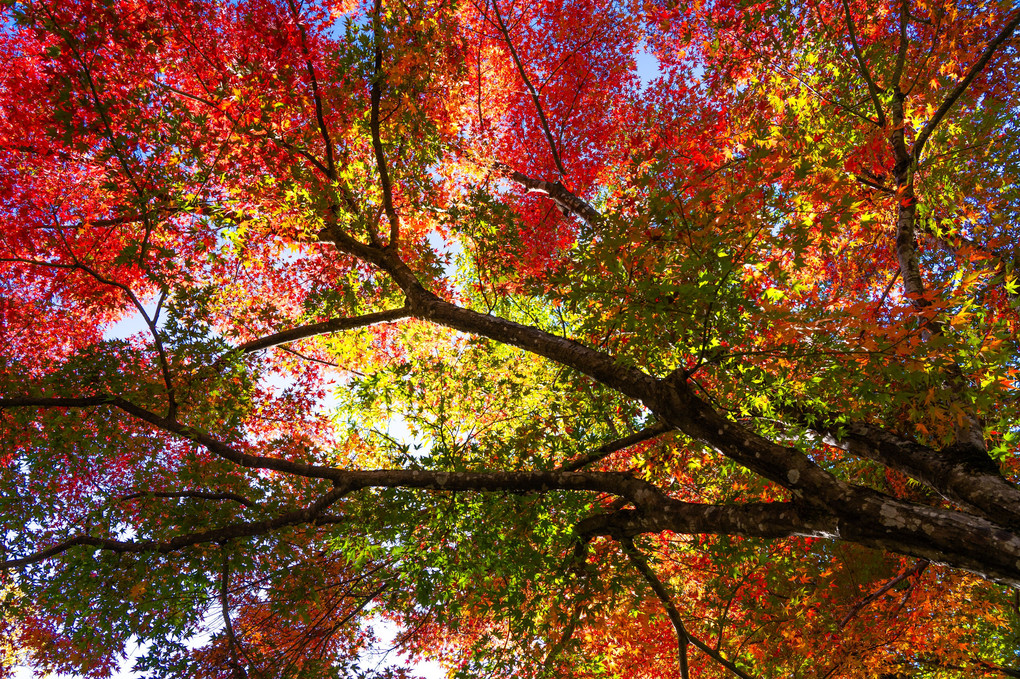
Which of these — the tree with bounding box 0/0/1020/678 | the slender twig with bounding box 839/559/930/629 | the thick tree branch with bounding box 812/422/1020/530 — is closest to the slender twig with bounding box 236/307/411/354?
the tree with bounding box 0/0/1020/678

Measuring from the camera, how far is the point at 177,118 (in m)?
6.32

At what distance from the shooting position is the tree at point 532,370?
14.1 feet

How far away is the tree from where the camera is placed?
4312 millimetres

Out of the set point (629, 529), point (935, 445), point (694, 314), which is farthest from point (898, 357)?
point (629, 529)

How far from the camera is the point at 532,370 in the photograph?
31.5 feet

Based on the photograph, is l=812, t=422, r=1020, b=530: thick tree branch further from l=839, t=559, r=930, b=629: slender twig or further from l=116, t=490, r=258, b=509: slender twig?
l=116, t=490, r=258, b=509: slender twig

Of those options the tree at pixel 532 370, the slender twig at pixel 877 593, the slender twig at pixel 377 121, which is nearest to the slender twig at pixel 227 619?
the tree at pixel 532 370

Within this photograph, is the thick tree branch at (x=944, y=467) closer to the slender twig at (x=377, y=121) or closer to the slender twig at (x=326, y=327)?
the slender twig at (x=326, y=327)

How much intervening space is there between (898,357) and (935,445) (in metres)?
2.10

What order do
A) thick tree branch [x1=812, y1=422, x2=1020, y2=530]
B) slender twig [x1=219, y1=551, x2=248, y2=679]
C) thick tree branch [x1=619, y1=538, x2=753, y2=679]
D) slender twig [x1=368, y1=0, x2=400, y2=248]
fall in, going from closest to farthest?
thick tree branch [x1=812, y1=422, x2=1020, y2=530] < slender twig [x1=219, y1=551, x2=248, y2=679] < thick tree branch [x1=619, y1=538, x2=753, y2=679] < slender twig [x1=368, y1=0, x2=400, y2=248]

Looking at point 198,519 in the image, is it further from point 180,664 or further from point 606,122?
point 606,122

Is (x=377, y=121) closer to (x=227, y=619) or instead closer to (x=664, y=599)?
(x=227, y=619)

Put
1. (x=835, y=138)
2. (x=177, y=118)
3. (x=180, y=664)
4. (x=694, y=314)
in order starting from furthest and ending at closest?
(x=835, y=138), (x=177, y=118), (x=180, y=664), (x=694, y=314)

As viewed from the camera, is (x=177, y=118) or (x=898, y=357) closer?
(x=898, y=357)
